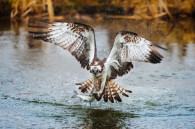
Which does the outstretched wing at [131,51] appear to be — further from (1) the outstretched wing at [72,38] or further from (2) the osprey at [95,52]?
(1) the outstretched wing at [72,38]

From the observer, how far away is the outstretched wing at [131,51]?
23.3 ft

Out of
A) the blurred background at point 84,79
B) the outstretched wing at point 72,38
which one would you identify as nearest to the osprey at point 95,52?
the outstretched wing at point 72,38

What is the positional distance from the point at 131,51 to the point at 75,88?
80.2 inches

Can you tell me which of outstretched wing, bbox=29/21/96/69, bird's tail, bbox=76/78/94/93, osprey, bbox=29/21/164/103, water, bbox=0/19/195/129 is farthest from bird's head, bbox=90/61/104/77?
water, bbox=0/19/195/129

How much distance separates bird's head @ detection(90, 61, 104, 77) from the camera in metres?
7.02

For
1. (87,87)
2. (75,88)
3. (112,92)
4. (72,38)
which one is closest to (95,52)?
(72,38)

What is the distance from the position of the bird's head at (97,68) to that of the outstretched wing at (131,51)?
18 cm

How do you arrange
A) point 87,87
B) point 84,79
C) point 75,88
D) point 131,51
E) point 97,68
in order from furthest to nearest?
1. point 84,79
2. point 75,88
3. point 87,87
4. point 131,51
5. point 97,68

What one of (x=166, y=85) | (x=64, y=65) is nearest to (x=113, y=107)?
(x=166, y=85)

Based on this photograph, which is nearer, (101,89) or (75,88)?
(101,89)

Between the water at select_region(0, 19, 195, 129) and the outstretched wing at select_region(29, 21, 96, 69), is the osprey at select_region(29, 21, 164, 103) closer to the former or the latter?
the outstretched wing at select_region(29, 21, 96, 69)

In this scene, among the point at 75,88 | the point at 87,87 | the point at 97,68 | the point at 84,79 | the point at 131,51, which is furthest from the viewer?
the point at 84,79

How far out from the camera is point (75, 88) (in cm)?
892

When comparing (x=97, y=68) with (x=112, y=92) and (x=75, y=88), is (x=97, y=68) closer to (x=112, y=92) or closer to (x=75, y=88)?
(x=112, y=92)
